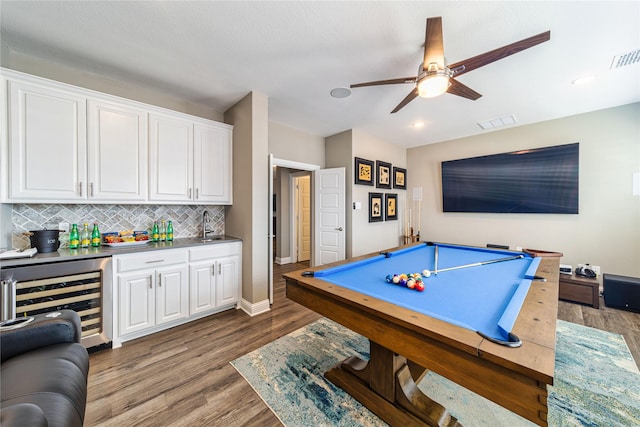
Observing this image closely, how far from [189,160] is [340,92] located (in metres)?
1.96

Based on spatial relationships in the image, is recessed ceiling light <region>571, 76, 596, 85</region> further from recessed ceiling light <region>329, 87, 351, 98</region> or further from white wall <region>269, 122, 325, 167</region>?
white wall <region>269, 122, 325, 167</region>

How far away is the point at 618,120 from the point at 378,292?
174 inches

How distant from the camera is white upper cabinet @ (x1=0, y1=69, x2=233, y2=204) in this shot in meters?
1.88

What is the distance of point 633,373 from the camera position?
5.77 ft

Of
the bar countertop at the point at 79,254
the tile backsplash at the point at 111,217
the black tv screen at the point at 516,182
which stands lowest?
the bar countertop at the point at 79,254

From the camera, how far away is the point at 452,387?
162cm

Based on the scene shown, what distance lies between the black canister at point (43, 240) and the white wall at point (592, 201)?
5.81 meters

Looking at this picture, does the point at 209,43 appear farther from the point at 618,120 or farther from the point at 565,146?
the point at 618,120

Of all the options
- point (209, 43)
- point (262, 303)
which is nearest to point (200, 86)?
point (209, 43)

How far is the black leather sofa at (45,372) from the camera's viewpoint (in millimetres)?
783

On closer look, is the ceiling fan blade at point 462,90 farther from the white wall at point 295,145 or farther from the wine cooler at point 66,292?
the wine cooler at point 66,292

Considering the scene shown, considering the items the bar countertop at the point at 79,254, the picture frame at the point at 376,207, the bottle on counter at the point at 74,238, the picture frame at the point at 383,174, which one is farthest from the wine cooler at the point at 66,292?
the picture frame at the point at 383,174

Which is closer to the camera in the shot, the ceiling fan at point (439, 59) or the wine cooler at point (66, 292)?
the ceiling fan at point (439, 59)

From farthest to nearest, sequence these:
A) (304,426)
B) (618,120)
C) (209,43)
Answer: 1. (618,120)
2. (209,43)
3. (304,426)
